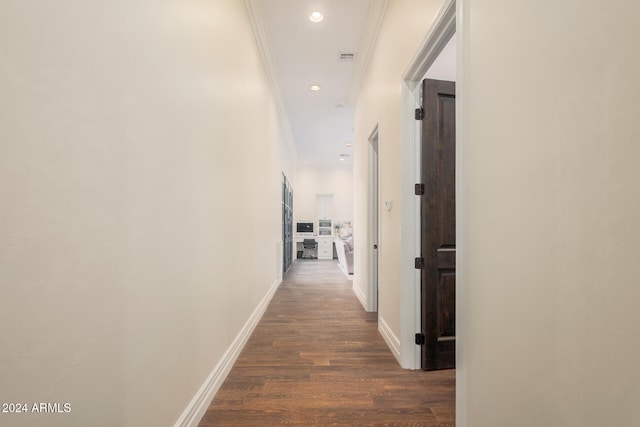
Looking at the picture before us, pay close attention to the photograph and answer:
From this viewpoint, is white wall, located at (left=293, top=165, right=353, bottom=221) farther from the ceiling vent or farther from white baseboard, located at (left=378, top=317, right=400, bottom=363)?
white baseboard, located at (left=378, top=317, right=400, bottom=363)

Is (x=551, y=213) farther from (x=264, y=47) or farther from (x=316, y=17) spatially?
(x=264, y=47)

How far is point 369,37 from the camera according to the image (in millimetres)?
3240

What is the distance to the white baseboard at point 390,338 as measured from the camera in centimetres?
237

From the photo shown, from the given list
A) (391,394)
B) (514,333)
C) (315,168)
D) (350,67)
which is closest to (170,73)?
(514,333)

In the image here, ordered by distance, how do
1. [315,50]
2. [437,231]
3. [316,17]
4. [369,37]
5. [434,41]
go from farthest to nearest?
[315,50]
[369,37]
[316,17]
[437,231]
[434,41]

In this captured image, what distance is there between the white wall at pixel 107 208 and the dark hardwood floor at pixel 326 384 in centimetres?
33

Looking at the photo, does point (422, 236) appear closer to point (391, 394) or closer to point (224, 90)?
point (391, 394)

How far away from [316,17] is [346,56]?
32.1 inches

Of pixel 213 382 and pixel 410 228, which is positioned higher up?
pixel 410 228

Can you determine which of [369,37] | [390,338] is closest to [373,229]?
[390,338]

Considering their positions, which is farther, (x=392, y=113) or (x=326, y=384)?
(x=392, y=113)

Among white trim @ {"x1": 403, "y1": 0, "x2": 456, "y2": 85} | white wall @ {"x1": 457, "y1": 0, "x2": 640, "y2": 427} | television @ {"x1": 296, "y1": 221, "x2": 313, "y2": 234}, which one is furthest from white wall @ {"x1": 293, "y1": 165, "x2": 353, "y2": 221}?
white wall @ {"x1": 457, "y1": 0, "x2": 640, "y2": 427}

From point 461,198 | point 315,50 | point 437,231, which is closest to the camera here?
point 461,198

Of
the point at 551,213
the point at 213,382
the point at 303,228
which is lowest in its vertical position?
the point at 213,382
